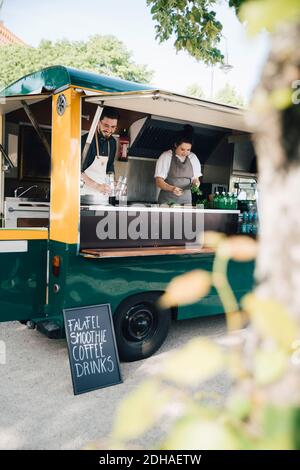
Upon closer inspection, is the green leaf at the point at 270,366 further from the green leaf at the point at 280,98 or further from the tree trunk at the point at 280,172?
the green leaf at the point at 280,98

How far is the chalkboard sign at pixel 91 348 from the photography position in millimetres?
3719

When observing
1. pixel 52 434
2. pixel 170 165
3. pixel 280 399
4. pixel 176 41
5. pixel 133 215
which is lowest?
pixel 52 434

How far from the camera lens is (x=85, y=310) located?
12.9ft

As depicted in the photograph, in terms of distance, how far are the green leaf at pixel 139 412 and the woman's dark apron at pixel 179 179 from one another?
504 centimetres

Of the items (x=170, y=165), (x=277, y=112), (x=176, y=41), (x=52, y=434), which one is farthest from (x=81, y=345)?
(x=176, y=41)

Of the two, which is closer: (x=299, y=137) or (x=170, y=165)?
(x=299, y=137)

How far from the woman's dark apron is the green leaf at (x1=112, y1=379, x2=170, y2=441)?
5.04 meters

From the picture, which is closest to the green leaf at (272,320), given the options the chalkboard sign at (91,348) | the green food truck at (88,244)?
the green food truck at (88,244)

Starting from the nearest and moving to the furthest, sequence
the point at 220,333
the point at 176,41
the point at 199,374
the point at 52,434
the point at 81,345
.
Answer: the point at 199,374, the point at 52,434, the point at 81,345, the point at 220,333, the point at 176,41

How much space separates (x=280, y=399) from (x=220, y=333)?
4.86 metres

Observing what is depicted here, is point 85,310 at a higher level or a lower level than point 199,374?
lower

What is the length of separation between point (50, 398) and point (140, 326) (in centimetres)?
126

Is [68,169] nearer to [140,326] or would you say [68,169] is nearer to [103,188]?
[103,188]

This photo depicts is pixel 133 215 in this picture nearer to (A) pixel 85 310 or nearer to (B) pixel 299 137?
(A) pixel 85 310
